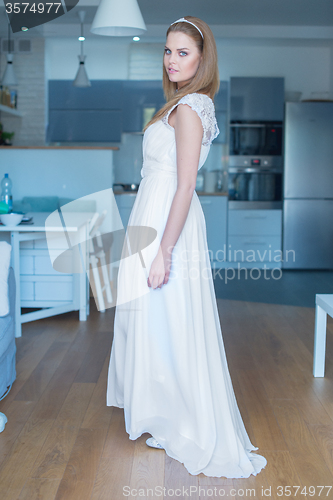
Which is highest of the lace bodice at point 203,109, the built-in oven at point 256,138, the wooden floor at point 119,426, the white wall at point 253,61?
the white wall at point 253,61

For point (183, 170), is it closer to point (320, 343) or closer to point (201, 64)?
point (201, 64)

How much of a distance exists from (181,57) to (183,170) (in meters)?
0.37

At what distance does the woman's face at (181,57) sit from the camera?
5.30ft

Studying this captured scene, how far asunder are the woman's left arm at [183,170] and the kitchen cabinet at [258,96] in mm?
4796

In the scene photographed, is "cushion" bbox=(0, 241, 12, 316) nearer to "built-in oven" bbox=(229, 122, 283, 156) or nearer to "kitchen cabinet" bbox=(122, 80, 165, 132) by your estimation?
"built-in oven" bbox=(229, 122, 283, 156)

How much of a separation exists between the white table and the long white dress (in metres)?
1.75

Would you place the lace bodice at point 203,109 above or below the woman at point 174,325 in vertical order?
above

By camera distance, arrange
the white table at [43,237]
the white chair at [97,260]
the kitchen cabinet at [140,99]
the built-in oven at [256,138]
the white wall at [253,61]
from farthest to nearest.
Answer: the white wall at [253,61] < the kitchen cabinet at [140,99] < the built-in oven at [256,138] < the white chair at [97,260] < the white table at [43,237]

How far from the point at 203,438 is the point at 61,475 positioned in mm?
504

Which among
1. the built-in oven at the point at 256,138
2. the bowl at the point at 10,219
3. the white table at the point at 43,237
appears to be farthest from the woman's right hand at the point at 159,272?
the built-in oven at the point at 256,138

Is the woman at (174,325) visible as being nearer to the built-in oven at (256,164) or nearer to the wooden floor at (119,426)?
the wooden floor at (119,426)

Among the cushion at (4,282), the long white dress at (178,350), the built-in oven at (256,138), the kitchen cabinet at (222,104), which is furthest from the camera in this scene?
the kitchen cabinet at (222,104)

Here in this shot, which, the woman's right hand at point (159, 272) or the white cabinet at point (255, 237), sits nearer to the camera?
the woman's right hand at point (159, 272)

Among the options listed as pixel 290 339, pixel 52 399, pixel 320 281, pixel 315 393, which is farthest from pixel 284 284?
pixel 52 399
